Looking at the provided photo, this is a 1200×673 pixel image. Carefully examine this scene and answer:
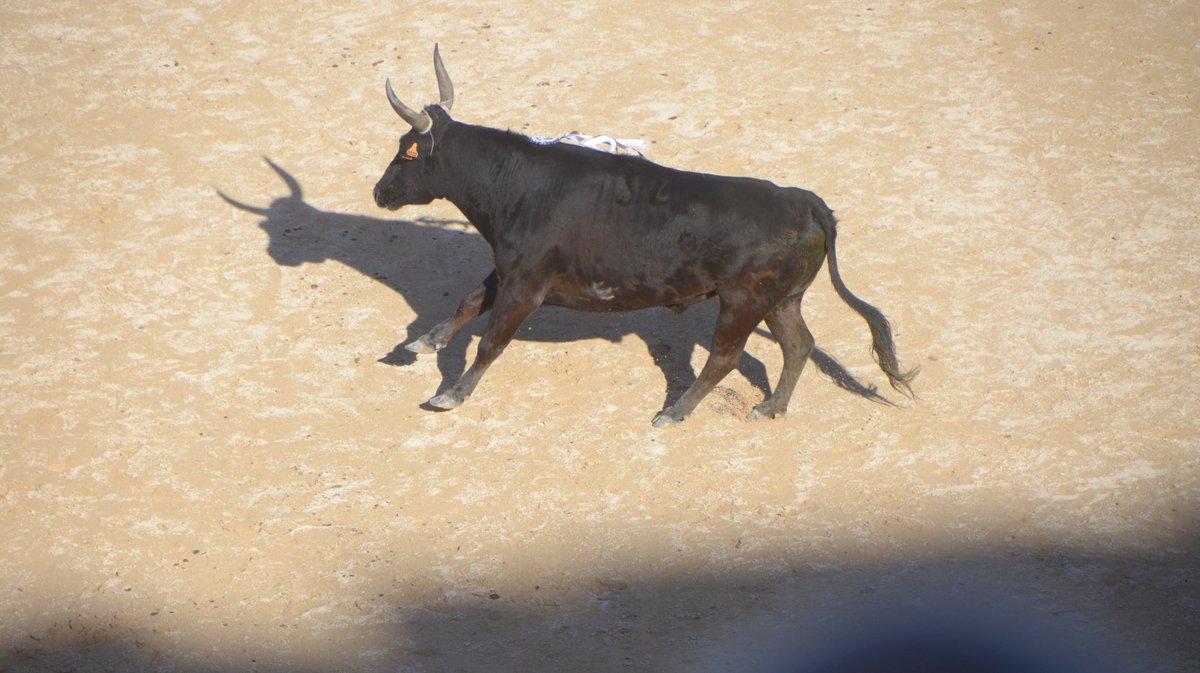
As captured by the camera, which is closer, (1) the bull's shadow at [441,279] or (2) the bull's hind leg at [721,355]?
(2) the bull's hind leg at [721,355]

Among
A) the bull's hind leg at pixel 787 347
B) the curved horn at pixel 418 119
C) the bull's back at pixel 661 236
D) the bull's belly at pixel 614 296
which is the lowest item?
the bull's hind leg at pixel 787 347

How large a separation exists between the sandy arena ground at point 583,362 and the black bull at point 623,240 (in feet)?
1.94

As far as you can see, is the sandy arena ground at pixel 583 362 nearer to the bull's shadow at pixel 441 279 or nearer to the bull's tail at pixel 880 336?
the bull's shadow at pixel 441 279

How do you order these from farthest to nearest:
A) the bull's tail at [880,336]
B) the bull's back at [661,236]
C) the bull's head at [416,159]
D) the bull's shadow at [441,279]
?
1. the bull's shadow at [441,279]
2. the bull's head at [416,159]
3. the bull's tail at [880,336]
4. the bull's back at [661,236]

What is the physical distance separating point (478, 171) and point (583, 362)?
5.19ft

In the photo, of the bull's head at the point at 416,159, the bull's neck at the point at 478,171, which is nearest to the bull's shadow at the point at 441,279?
the bull's head at the point at 416,159

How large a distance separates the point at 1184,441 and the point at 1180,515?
797 mm

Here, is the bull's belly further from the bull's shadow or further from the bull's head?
the bull's head

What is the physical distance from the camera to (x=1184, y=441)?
8266 millimetres

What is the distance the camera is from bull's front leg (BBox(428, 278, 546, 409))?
27.5 feet

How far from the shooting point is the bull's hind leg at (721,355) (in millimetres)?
8133

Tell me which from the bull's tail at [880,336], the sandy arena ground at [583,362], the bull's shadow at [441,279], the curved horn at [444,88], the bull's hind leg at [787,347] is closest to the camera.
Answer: the sandy arena ground at [583,362]

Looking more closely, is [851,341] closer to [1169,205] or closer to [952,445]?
[952,445]

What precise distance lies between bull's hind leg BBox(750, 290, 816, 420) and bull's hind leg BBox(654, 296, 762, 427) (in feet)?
0.87
